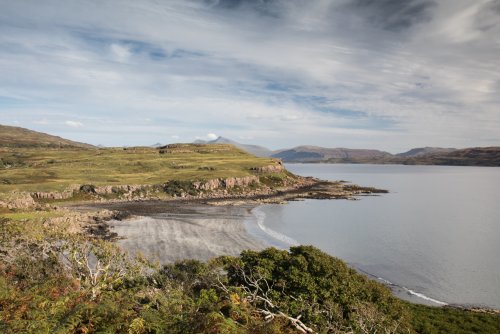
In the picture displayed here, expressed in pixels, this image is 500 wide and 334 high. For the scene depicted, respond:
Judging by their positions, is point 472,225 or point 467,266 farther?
point 472,225

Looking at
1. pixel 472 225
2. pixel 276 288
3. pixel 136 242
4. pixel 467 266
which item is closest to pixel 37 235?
pixel 276 288

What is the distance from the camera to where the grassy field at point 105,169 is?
405 feet

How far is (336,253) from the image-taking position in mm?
61031

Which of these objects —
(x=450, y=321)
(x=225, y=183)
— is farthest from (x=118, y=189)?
(x=450, y=321)

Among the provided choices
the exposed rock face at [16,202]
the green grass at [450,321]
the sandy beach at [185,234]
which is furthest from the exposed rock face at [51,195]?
the green grass at [450,321]

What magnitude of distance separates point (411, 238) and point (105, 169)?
12336cm

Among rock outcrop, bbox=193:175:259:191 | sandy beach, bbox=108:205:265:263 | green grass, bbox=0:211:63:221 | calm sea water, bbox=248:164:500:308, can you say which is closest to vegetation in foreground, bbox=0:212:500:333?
calm sea water, bbox=248:164:500:308

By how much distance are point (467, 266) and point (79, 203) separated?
334 ft

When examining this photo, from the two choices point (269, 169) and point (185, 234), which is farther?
point (269, 169)

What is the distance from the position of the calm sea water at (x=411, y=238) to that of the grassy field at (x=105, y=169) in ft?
162

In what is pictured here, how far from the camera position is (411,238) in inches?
2835

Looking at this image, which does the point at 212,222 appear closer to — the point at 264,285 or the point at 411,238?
the point at 411,238

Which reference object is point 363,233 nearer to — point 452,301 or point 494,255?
point 494,255

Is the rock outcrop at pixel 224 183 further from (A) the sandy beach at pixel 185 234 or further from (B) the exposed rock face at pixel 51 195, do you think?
(B) the exposed rock face at pixel 51 195
